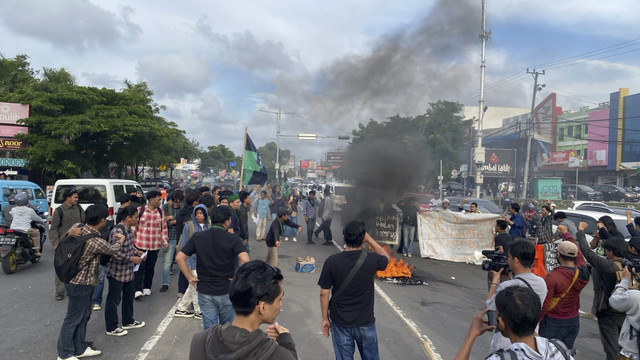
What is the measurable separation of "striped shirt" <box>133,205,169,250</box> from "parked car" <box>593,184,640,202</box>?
120 ft

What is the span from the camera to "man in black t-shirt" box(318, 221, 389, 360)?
3.38m

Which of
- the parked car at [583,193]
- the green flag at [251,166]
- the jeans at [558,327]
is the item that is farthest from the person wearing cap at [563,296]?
Answer: the parked car at [583,193]

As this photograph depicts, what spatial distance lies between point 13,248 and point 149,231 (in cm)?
387

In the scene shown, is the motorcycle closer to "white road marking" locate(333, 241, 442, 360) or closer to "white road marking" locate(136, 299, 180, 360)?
"white road marking" locate(136, 299, 180, 360)

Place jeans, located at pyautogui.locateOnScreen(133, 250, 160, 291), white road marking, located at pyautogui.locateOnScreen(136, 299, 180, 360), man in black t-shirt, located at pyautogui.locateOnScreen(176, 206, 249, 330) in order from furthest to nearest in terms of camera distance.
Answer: jeans, located at pyautogui.locateOnScreen(133, 250, 160, 291) < white road marking, located at pyautogui.locateOnScreen(136, 299, 180, 360) < man in black t-shirt, located at pyautogui.locateOnScreen(176, 206, 249, 330)

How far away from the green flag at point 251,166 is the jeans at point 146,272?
25.7 ft

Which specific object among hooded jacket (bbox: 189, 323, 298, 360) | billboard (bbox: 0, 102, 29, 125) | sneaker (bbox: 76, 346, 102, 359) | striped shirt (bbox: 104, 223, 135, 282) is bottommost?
sneaker (bbox: 76, 346, 102, 359)

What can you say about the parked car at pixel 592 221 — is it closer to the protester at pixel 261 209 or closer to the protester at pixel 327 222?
the protester at pixel 327 222

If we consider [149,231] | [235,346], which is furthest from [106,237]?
[235,346]

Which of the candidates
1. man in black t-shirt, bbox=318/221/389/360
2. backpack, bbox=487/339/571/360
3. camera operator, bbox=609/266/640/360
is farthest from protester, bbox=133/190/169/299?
camera operator, bbox=609/266/640/360

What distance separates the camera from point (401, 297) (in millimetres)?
7340

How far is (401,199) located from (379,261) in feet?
30.8

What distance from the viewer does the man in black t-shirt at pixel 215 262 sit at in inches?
156

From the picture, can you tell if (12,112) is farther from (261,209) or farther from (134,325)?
(134,325)
